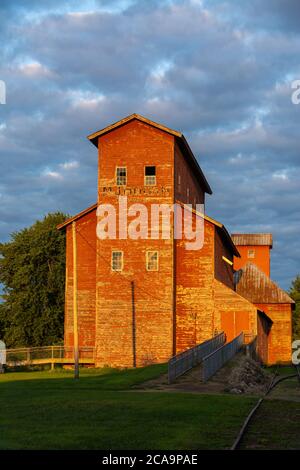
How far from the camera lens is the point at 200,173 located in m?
50.3

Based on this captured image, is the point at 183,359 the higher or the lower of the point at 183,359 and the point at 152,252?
the lower

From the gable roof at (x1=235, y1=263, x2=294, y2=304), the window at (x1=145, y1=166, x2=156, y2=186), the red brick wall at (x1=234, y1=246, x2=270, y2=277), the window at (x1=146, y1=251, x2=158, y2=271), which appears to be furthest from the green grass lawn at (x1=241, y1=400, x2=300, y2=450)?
the red brick wall at (x1=234, y1=246, x2=270, y2=277)

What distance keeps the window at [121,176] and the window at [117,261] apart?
4225 mm

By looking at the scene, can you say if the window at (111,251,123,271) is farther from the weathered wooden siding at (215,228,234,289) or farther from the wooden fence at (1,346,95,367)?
the weathered wooden siding at (215,228,234,289)

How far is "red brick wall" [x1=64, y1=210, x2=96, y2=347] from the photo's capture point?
4197 centimetres

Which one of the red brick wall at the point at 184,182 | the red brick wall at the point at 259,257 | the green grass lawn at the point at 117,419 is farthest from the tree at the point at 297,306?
the green grass lawn at the point at 117,419

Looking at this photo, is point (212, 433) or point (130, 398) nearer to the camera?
point (212, 433)

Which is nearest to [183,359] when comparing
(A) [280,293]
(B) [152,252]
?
(B) [152,252]

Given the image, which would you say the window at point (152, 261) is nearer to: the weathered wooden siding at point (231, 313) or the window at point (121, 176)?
the weathered wooden siding at point (231, 313)

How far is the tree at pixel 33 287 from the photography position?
Answer: 63.8m

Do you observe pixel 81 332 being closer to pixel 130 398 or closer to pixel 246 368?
pixel 246 368

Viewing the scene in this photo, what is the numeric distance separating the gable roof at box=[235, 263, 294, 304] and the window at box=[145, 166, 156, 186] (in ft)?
63.2

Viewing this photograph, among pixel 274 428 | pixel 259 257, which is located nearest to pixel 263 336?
pixel 259 257
